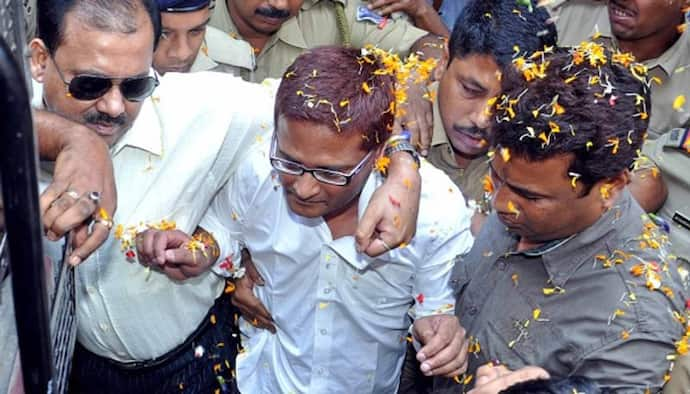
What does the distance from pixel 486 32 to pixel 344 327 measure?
134 centimetres

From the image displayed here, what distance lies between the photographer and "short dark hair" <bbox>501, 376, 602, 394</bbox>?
200 cm

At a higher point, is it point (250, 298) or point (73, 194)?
point (73, 194)

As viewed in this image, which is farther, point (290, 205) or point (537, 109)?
point (290, 205)

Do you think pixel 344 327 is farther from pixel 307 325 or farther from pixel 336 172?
pixel 336 172

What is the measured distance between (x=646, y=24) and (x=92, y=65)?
253cm

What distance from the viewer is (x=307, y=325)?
3020mm

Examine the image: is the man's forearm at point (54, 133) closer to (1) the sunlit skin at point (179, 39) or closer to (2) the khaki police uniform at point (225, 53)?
(1) the sunlit skin at point (179, 39)

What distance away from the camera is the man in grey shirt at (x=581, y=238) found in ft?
7.47

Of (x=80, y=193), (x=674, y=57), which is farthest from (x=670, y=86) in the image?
(x=80, y=193)

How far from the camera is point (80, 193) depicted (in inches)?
79.4

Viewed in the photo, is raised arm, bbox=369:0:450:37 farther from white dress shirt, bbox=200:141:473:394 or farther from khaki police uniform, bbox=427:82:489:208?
white dress shirt, bbox=200:141:473:394

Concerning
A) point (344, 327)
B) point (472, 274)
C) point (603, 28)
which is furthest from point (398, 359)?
point (603, 28)

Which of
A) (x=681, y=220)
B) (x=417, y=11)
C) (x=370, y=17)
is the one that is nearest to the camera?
(x=681, y=220)

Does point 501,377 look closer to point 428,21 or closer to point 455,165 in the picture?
point 455,165
